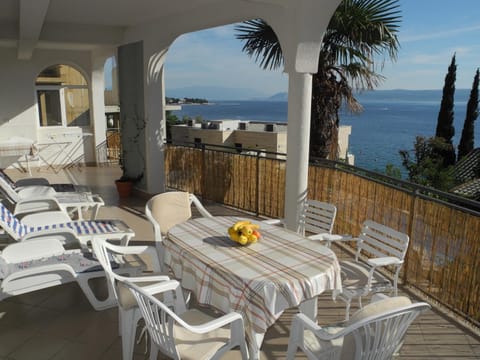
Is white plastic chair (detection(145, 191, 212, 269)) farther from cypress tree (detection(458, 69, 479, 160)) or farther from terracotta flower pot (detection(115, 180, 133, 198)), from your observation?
cypress tree (detection(458, 69, 479, 160))

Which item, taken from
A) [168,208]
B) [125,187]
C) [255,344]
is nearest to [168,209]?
[168,208]

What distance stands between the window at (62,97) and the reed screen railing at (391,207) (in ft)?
18.1

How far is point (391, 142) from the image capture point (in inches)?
3408

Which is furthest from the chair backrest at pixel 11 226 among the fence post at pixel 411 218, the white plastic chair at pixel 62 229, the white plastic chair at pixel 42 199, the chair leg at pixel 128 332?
the fence post at pixel 411 218

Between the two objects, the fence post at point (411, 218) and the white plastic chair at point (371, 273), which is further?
the fence post at point (411, 218)

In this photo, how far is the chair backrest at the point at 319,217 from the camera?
4.14 m

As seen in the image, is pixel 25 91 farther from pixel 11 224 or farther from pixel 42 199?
pixel 11 224

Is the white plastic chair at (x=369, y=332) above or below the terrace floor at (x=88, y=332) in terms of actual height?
above

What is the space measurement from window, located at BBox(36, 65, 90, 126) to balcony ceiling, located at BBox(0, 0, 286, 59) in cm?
198

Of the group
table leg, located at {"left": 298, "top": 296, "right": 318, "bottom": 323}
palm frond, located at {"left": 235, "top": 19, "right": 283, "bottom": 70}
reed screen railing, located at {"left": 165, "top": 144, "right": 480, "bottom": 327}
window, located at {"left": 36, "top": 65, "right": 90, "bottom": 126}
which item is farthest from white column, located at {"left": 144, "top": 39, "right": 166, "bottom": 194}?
table leg, located at {"left": 298, "top": 296, "right": 318, "bottom": 323}

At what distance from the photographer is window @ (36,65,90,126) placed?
1102 cm

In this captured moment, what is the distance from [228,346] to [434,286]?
2450 millimetres

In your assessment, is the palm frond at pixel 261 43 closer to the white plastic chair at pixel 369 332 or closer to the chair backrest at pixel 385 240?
the chair backrest at pixel 385 240

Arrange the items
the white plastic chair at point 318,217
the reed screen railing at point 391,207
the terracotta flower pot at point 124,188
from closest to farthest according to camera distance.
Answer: the reed screen railing at point 391,207, the white plastic chair at point 318,217, the terracotta flower pot at point 124,188
